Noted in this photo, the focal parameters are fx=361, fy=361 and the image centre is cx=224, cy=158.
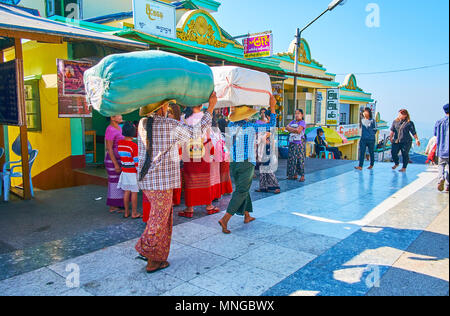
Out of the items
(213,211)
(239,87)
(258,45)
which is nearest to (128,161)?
(213,211)

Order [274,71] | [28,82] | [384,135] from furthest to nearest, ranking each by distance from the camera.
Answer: [384,135] < [274,71] < [28,82]

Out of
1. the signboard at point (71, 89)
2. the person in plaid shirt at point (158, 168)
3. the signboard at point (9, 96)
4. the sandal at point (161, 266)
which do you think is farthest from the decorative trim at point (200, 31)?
the sandal at point (161, 266)

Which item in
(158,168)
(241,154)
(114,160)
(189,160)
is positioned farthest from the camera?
(189,160)

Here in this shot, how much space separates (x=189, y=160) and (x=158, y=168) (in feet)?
6.65

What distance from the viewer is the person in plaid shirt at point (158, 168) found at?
12.0ft

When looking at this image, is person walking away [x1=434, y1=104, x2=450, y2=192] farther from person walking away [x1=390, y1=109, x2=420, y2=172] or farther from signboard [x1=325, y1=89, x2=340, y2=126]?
signboard [x1=325, y1=89, x2=340, y2=126]

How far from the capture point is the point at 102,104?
127 inches

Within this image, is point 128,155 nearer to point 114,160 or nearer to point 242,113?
point 114,160

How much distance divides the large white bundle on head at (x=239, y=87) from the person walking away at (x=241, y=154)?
0.54 feet

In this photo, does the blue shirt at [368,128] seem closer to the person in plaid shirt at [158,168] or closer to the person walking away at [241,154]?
the person walking away at [241,154]

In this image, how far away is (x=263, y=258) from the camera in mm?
4051
